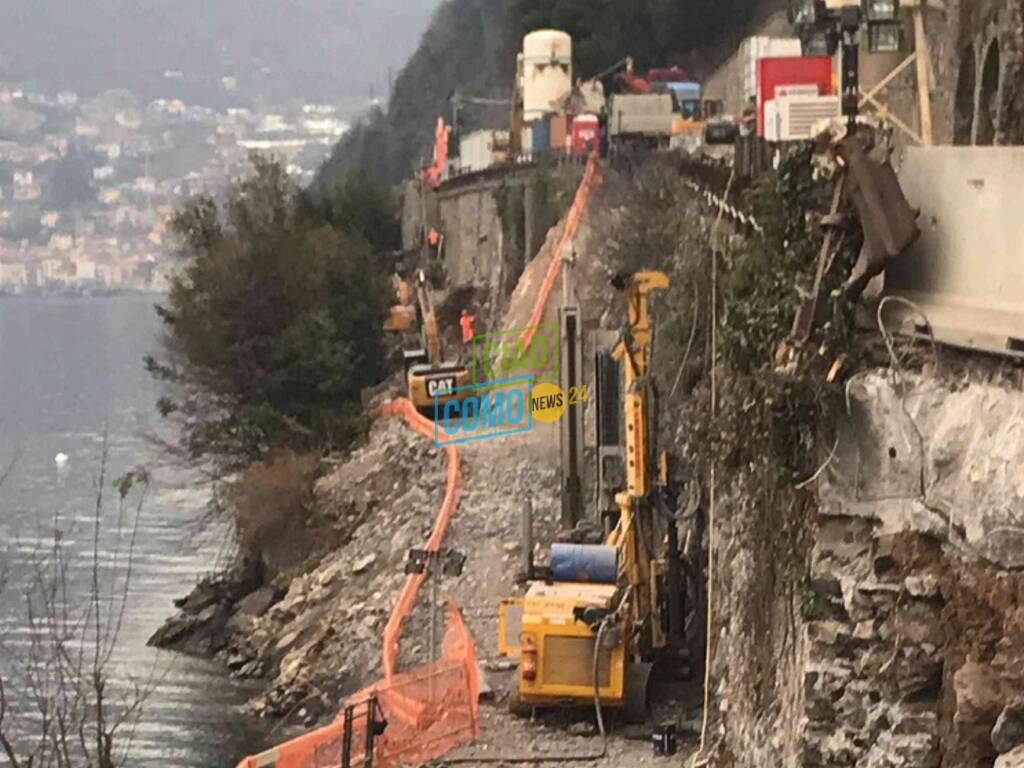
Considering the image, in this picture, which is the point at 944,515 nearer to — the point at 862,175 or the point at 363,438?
the point at 862,175

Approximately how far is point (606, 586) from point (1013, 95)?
6659 mm

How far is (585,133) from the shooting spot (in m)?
39.8

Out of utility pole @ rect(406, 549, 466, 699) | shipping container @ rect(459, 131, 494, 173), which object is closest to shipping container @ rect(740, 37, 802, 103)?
utility pole @ rect(406, 549, 466, 699)

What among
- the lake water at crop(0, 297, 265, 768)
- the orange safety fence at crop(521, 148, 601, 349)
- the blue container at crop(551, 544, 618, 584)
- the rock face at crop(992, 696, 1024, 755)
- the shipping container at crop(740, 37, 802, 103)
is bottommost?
the lake water at crop(0, 297, 265, 768)

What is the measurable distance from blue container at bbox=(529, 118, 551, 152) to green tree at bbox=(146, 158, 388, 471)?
22.5 ft

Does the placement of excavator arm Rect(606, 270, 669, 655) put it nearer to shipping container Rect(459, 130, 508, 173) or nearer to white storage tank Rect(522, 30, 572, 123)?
shipping container Rect(459, 130, 508, 173)

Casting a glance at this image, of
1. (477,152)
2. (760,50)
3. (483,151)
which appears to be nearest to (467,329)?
(760,50)

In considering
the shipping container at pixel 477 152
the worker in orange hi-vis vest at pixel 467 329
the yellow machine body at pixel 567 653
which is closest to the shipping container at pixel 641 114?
the shipping container at pixel 477 152

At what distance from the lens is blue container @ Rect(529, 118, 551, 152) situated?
45.8 meters

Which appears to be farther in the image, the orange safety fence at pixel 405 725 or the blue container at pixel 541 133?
the blue container at pixel 541 133

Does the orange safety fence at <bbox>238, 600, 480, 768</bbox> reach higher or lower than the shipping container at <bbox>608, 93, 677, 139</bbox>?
lower

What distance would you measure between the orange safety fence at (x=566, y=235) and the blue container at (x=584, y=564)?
11499 millimetres

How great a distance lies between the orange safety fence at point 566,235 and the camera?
29.3 m

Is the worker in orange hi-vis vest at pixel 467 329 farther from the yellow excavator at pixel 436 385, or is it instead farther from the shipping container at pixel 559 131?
the shipping container at pixel 559 131
